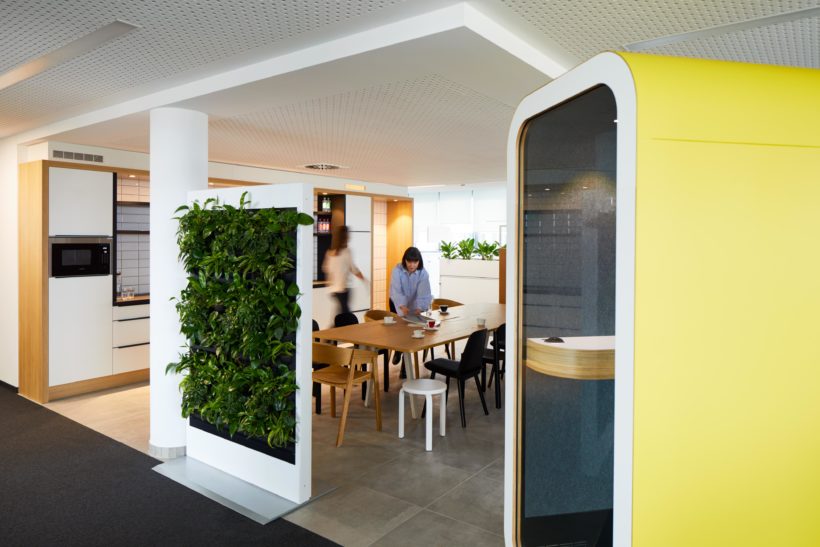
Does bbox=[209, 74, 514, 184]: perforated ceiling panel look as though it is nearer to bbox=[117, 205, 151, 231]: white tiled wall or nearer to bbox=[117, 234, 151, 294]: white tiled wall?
bbox=[117, 205, 151, 231]: white tiled wall

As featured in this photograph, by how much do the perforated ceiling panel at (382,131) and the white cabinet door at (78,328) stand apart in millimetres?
1994

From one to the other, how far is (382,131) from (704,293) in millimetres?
4184

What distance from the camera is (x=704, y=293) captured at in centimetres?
151

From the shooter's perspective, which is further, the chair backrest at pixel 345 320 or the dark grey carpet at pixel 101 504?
the chair backrest at pixel 345 320

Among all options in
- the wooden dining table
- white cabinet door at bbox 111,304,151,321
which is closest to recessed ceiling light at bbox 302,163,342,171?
the wooden dining table

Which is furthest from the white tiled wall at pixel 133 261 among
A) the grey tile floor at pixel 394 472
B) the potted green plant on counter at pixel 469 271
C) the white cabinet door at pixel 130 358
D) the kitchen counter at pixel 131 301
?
the potted green plant on counter at pixel 469 271

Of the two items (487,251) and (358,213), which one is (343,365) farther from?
(487,251)

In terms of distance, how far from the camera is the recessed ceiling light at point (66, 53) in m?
2.84

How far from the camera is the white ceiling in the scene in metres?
2.55

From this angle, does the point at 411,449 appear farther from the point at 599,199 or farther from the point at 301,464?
the point at 599,199

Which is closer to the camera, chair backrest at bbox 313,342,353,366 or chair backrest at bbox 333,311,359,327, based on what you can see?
chair backrest at bbox 313,342,353,366

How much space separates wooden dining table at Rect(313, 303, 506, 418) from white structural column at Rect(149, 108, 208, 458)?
4.22ft

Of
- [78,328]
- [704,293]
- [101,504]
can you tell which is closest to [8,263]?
[78,328]

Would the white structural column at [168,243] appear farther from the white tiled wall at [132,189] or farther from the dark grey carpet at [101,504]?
the white tiled wall at [132,189]
